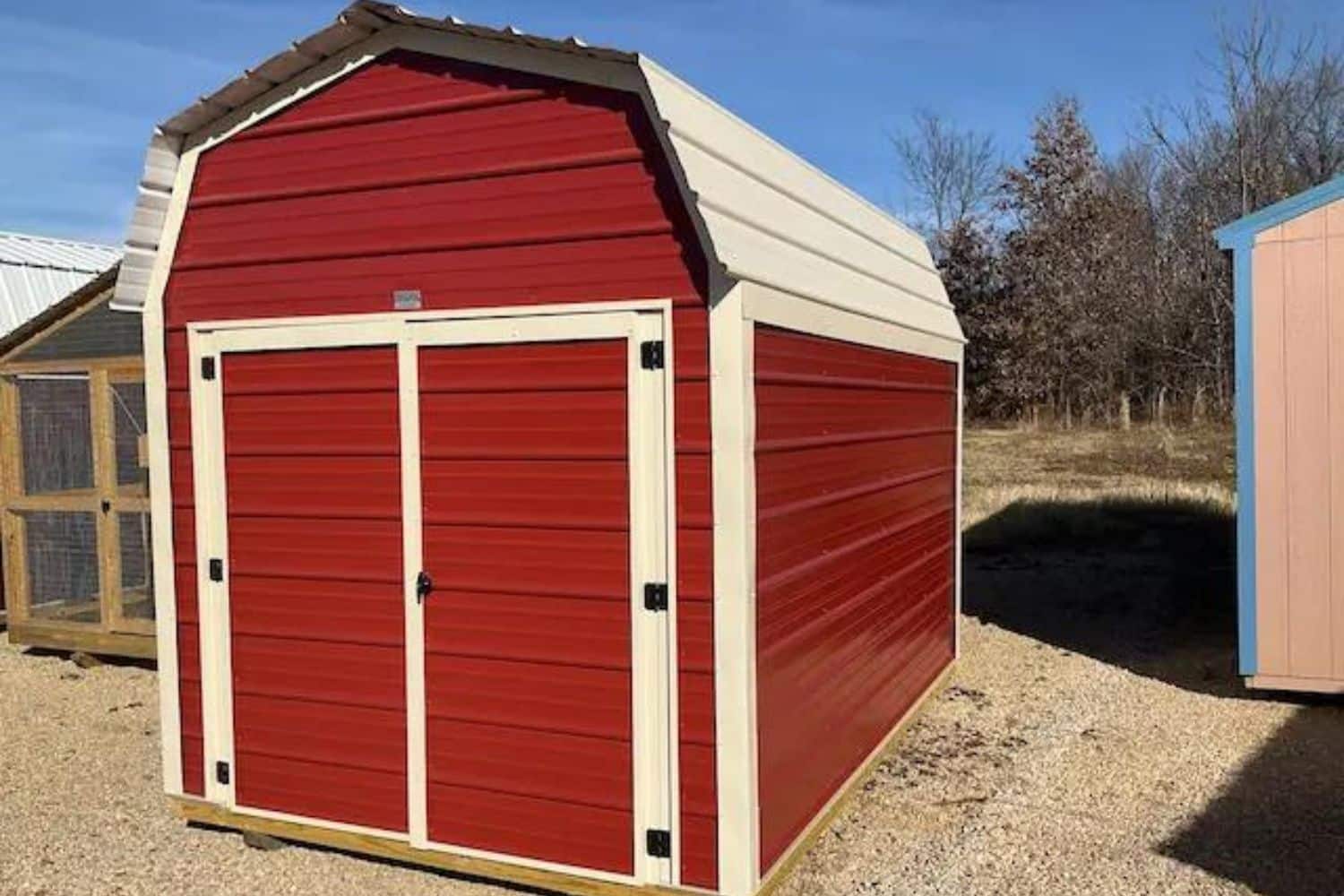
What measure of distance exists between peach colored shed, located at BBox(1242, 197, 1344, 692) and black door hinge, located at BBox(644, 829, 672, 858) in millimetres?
4133

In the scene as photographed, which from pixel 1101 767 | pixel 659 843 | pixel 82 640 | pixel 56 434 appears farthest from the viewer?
pixel 56 434

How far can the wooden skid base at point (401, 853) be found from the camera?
3951mm

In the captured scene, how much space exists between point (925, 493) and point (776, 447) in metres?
2.64

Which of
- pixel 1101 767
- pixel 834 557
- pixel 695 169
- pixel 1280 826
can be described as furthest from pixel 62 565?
pixel 1280 826

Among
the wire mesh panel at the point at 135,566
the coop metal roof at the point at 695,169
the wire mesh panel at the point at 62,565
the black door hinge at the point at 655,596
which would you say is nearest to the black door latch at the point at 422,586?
the black door hinge at the point at 655,596

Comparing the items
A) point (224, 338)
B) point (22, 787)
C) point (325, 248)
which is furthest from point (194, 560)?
point (22, 787)

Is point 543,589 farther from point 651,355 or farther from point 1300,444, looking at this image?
point 1300,444

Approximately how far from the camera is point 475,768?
412cm

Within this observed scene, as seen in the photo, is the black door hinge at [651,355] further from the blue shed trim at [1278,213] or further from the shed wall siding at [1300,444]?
the shed wall siding at [1300,444]

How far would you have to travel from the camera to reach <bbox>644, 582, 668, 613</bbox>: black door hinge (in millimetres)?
3789

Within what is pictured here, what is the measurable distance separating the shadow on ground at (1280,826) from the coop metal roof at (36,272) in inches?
428

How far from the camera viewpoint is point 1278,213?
620 centimetres

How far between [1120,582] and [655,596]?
8043 mm

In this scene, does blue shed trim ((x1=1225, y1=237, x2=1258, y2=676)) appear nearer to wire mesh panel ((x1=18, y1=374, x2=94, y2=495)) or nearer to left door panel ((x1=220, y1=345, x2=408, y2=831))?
left door panel ((x1=220, y1=345, x2=408, y2=831))
